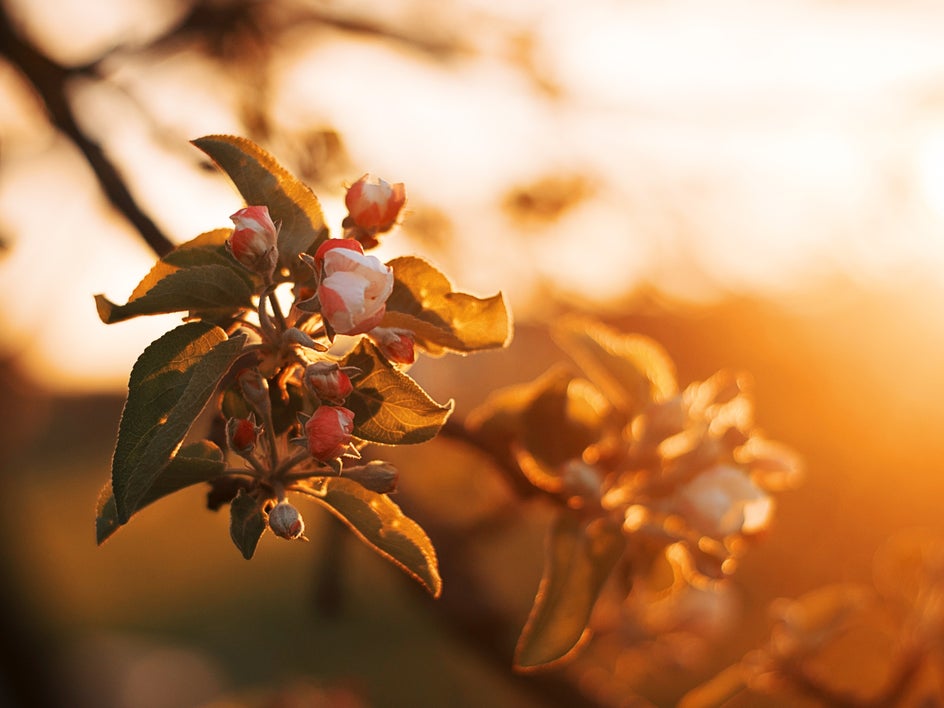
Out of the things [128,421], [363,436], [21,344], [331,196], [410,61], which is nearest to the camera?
[128,421]

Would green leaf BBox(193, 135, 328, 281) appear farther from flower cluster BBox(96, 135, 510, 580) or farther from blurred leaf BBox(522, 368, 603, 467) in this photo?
blurred leaf BBox(522, 368, 603, 467)

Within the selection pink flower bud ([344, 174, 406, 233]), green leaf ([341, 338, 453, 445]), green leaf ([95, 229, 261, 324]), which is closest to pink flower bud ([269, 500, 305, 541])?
green leaf ([341, 338, 453, 445])

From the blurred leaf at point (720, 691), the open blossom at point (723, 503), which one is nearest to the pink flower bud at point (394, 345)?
A: the open blossom at point (723, 503)

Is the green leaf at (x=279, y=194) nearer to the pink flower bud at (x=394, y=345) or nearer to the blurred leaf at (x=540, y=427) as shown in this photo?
the pink flower bud at (x=394, y=345)

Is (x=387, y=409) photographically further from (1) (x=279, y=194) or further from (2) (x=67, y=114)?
(2) (x=67, y=114)

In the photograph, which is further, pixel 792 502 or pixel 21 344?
pixel 792 502

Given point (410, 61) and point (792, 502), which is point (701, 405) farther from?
point (792, 502)

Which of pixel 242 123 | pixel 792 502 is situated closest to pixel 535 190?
pixel 242 123
